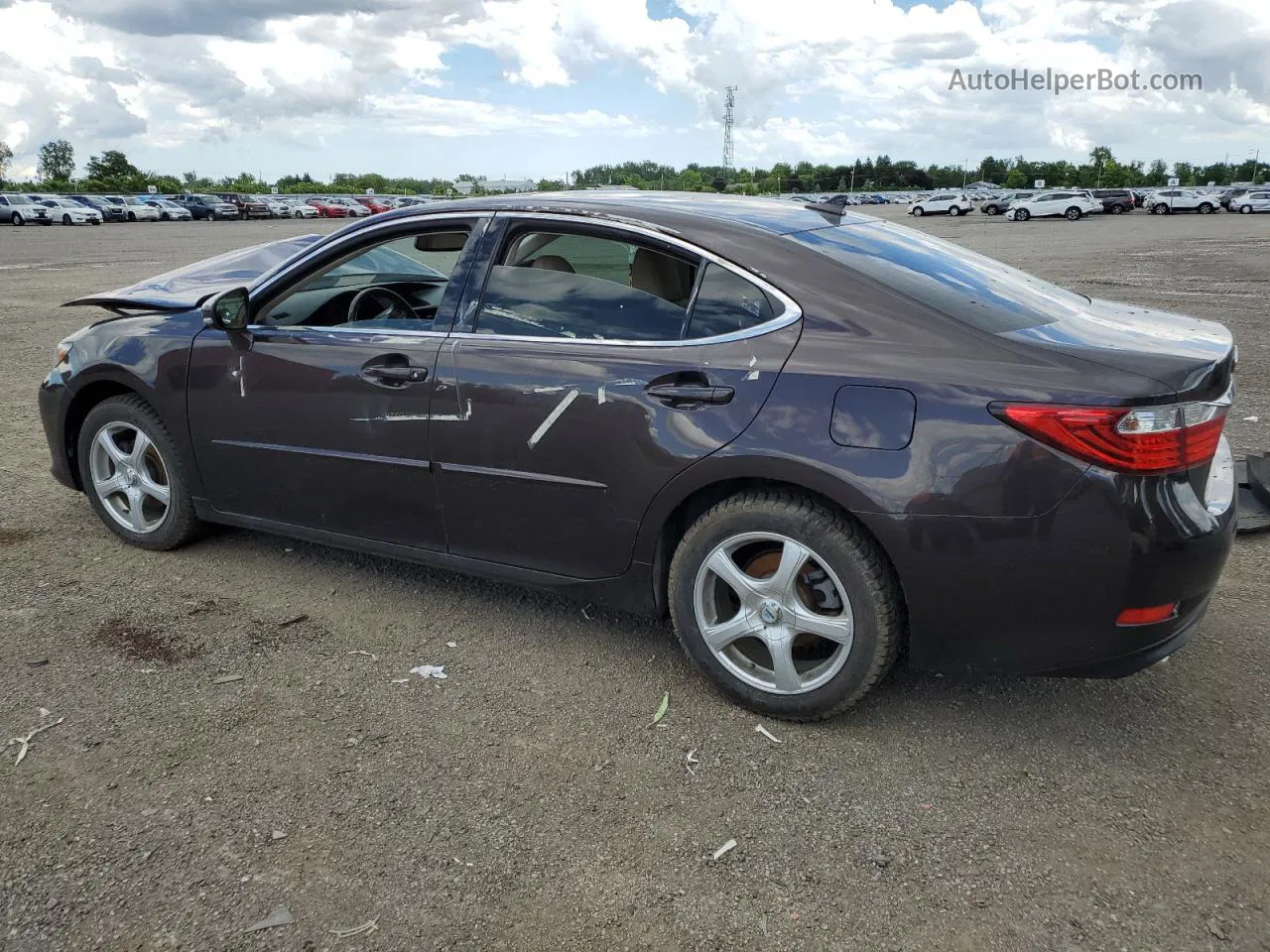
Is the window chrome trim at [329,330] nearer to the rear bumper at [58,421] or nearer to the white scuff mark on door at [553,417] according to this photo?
the white scuff mark on door at [553,417]

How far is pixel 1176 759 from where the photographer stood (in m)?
3.03

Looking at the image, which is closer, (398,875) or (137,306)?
(398,875)

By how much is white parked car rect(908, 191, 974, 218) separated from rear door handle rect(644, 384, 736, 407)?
206 feet

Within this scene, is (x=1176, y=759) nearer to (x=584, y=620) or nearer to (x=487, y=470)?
(x=584, y=620)

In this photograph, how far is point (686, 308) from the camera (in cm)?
328

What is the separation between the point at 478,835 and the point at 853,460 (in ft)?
4.87

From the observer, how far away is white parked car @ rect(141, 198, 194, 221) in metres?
61.1

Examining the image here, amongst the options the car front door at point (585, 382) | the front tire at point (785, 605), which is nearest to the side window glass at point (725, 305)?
the car front door at point (585, 382)

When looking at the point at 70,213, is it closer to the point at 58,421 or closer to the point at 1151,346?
the point at 58,421

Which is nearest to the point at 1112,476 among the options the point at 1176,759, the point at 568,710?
the point at 1176,759

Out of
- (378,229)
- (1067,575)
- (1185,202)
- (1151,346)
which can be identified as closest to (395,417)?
(378,229)

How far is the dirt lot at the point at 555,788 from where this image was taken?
2.42 m

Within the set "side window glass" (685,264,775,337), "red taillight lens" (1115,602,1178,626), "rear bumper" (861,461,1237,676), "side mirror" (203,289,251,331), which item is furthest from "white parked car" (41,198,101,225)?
"red taillight lens" (1115,602,1178,626)

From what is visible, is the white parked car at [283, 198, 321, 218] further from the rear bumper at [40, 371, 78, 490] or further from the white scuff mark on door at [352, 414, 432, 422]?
the white scuff mark on door at [352, 414, 432, 422]
